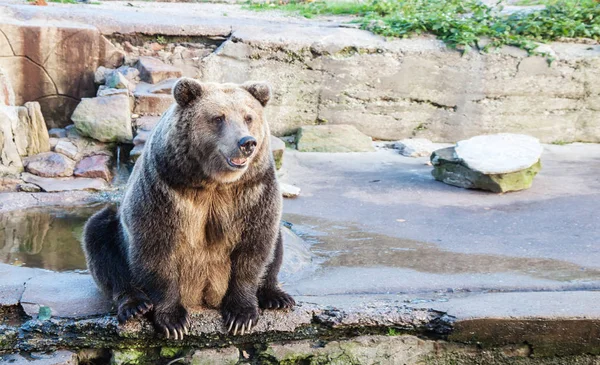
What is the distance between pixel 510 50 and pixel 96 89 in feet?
16.6

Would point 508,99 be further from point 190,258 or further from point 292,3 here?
point 190,258

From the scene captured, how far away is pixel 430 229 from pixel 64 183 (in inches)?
134

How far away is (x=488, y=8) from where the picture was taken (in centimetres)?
1050

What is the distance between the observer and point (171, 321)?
12.0 ft

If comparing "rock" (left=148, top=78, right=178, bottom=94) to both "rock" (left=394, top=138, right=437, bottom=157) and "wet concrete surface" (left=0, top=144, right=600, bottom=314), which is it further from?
"rock" (left=394, top=138, right=437, bottom=157)

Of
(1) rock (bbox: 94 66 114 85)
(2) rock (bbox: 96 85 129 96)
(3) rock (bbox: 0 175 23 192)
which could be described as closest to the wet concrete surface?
(3) rock (bbox: 0 175 23 192)

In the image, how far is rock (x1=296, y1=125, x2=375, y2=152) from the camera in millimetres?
8953

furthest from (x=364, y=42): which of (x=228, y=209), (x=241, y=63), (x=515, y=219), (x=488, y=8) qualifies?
(x=228, y=209)

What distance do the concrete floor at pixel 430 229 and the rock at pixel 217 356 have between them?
549 millimetres

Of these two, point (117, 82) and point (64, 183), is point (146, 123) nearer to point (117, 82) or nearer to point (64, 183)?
point (117, 82)

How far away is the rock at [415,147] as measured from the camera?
891 centimetres

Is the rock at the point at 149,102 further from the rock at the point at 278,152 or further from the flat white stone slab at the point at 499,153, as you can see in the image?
Answer: the flat white stone slab at the point at 499,153

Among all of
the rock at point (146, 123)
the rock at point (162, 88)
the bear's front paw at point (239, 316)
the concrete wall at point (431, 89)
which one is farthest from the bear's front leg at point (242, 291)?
the concrete wall at point (431, 89)

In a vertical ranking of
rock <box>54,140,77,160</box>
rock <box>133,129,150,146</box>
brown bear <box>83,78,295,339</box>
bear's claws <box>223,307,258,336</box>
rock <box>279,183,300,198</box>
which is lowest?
rock <box>279,183,300,198</box>
